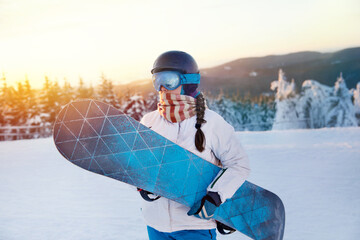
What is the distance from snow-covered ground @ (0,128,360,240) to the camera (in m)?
4.12

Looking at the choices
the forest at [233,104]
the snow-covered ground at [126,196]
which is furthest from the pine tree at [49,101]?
the snow-covered ground at [126,196]

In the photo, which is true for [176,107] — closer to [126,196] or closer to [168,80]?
[168,80]

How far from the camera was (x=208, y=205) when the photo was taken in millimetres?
1738

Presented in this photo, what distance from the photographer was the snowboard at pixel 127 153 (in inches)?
71.8

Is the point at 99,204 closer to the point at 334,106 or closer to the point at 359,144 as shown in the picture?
the point at 359,144

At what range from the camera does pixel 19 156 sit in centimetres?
1154

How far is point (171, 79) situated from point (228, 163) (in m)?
0.52

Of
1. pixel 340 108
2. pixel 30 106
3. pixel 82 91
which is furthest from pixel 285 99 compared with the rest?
pixel 30 106

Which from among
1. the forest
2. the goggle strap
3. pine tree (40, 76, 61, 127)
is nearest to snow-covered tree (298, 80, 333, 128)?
the forest

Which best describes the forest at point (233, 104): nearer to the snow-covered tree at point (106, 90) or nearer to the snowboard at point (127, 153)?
the snow-covered tree at point (106, 90)

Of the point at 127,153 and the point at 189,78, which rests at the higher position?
the point at 189,78

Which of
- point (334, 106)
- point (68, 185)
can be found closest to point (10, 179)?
point (68, 185)

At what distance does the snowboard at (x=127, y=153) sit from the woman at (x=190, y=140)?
0.20ft

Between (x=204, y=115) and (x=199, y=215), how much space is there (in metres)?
0.50
